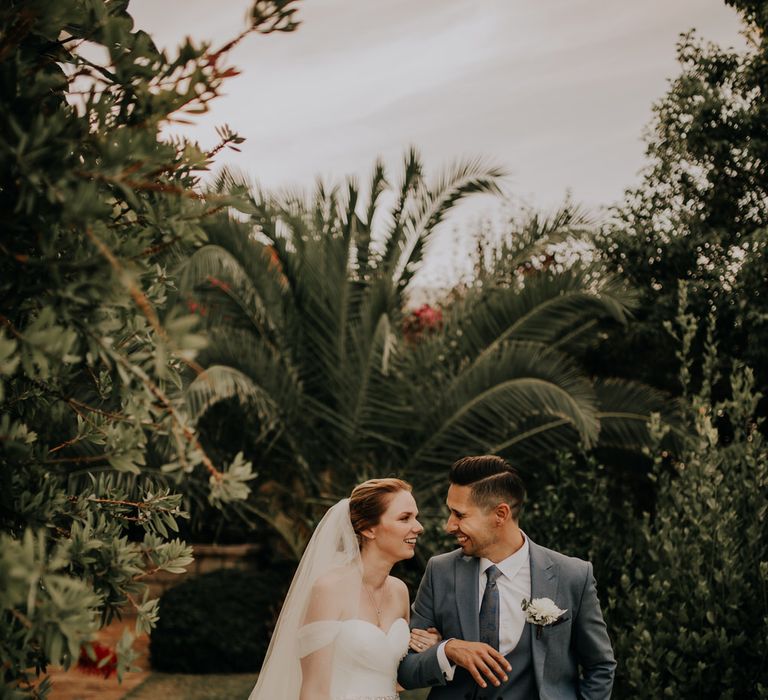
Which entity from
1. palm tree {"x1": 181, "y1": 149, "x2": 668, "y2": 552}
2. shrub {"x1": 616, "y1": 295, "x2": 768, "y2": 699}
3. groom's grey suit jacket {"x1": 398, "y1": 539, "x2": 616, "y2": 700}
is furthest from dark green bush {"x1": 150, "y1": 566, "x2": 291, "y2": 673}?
groom's grey suit jacket {"x1": 398, "y1": 539, "x2": 616, "y2": 700}

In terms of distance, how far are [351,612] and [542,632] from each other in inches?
30.6

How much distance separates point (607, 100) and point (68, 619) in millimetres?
10018

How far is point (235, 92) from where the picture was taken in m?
1.68

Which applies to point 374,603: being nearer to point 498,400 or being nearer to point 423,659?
point 423,659

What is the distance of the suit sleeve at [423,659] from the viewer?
10.4 ft

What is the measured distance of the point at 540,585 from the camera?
10.9ft

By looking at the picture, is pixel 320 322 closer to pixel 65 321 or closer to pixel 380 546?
pixel 380 546

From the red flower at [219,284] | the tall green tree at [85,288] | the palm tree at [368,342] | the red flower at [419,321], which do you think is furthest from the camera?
the red flower at [419,321]

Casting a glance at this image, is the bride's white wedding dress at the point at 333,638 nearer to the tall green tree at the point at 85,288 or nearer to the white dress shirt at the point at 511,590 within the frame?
the white dress shirt at the point at 511,590

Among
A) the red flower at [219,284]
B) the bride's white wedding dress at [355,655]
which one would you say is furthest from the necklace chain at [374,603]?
the red flower at [219,284]

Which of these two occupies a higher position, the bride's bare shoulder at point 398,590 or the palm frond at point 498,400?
the palm frond at point 498,400

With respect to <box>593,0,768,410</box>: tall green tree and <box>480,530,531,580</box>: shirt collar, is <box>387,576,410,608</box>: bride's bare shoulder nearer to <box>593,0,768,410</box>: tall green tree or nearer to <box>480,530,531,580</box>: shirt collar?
<box>480,530,531,580</box>: shirt collar

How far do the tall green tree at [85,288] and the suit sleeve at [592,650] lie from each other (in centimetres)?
189

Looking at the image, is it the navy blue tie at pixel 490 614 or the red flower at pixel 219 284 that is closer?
the navy blue tie at pixel 490 614
